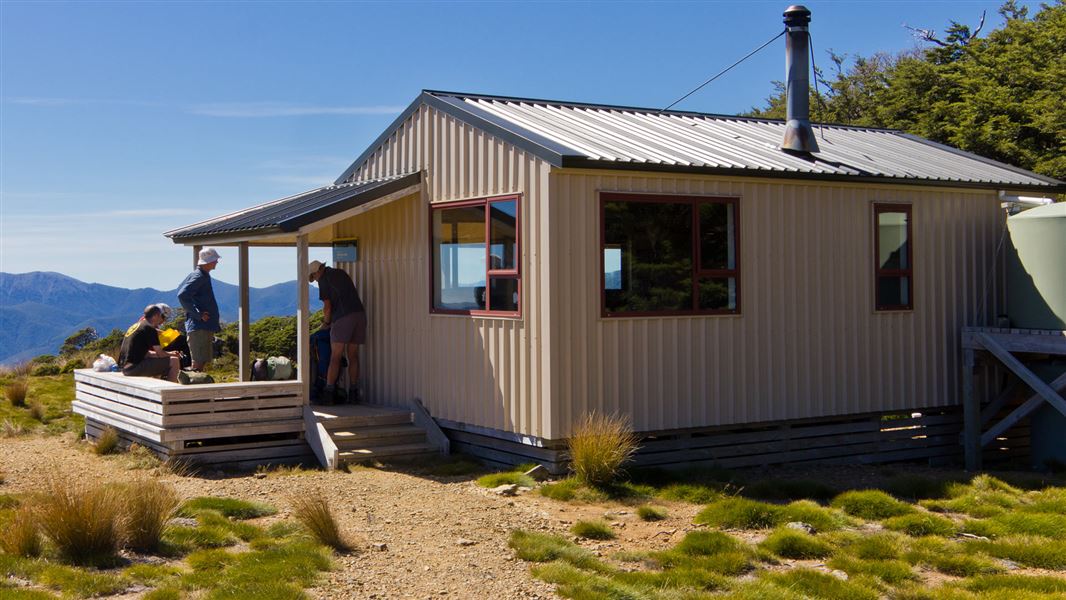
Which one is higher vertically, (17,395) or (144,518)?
(17,395)

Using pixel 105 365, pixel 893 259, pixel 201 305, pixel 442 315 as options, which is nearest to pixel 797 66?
pixel 893 259

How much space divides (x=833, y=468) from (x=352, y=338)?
19.0 feet

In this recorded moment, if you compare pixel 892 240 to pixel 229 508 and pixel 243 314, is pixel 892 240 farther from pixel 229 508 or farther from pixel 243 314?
pixel 243 314

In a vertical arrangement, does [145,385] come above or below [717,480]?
above

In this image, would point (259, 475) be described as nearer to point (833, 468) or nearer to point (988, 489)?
point (833, 468)

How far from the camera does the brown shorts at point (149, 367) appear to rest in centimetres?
1286

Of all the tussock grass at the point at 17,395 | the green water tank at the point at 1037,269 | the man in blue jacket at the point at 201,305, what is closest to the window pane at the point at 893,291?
the green water tank at the point at 1037,269

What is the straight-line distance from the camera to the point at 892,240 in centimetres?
1236

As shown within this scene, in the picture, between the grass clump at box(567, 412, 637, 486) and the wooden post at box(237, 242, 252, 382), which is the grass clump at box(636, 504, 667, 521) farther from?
the wooden post at box(237, 242, 252, 382)

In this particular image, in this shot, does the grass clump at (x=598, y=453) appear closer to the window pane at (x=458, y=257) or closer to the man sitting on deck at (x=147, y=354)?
the window pane at (x=458, y=257)

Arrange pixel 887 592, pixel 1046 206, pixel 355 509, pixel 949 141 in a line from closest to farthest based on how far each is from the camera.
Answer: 1. pixel 887 592
2. pixel 355 509
3. pixel 1046 206
4. pixel 949 141

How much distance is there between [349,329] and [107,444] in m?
3.06

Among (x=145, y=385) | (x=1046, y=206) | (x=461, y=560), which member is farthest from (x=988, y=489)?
(x=145, y=385)

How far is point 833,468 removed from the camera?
38.1 ft
